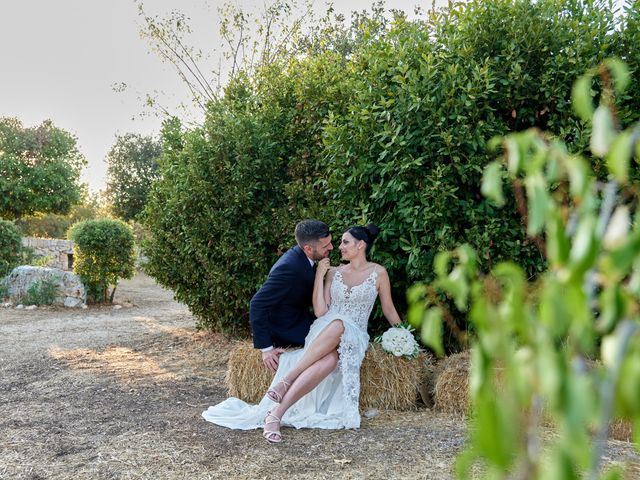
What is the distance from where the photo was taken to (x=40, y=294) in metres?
14.7

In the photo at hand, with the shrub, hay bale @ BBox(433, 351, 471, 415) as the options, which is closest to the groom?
hay bale @ BBox(433, 351, 471, 415)

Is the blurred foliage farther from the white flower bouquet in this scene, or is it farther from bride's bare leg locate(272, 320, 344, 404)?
the white flower bouquet

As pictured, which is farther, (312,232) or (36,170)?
(36,170)

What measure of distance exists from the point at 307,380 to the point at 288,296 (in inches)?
32.3

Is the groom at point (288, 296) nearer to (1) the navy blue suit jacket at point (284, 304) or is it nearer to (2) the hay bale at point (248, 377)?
(1) the navy blue suit jacket at point (284, 304)

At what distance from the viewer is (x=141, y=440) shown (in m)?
4.71

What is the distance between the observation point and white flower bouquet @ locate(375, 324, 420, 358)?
222 inches

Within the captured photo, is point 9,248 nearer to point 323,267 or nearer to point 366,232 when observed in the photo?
point 323,267

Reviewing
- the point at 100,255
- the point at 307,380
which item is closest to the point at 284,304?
the point at 307,380

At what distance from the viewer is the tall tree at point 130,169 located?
26.6 metres

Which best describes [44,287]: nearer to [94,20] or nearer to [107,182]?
[94,20]

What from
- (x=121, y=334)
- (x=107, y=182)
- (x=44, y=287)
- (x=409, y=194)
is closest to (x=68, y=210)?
(x=107, y=182)

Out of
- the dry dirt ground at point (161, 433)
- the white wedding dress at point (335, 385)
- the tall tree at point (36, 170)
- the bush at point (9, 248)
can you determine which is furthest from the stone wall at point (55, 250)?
the white wedding dress at point (335, 385)

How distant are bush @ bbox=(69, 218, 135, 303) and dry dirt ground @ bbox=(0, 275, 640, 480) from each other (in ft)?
21.4
